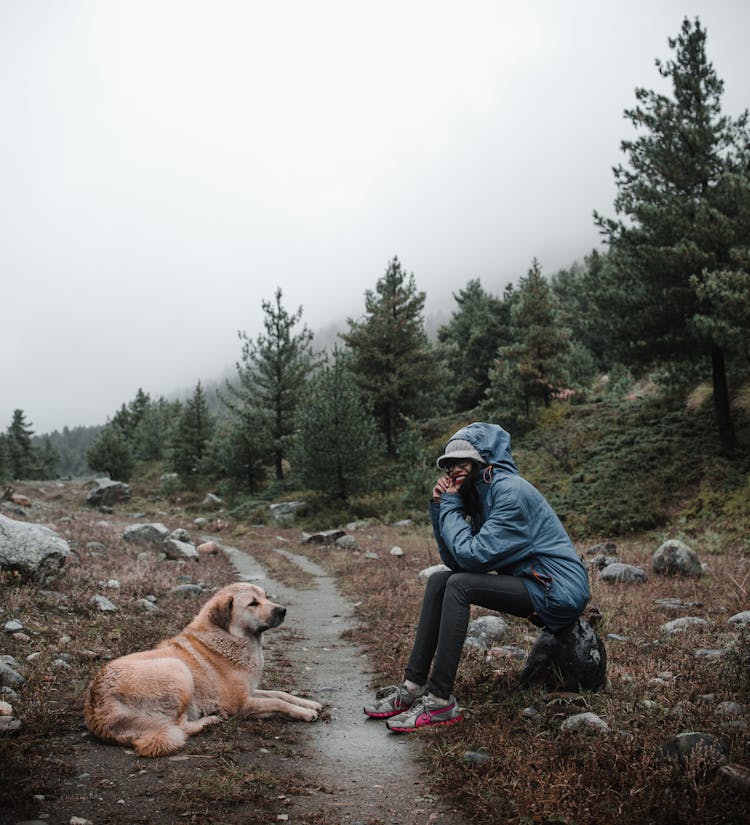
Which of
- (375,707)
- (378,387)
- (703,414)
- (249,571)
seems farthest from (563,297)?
(375,707)

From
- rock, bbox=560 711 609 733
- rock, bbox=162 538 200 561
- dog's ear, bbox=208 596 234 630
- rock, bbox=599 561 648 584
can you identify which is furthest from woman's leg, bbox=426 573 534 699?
rock, bbox=162 538 200 561

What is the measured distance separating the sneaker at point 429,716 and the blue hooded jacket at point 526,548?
3.25 feet

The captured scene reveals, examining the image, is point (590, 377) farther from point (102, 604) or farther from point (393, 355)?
point (102, 604)

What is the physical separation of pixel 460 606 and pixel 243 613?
205cm

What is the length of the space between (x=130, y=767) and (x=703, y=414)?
20951mm

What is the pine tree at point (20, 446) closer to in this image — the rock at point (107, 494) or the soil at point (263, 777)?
the rock at point (107, 494)

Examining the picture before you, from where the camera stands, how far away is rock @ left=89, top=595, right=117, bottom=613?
7.25 m

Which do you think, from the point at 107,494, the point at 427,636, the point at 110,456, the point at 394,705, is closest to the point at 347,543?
the point at 394,705

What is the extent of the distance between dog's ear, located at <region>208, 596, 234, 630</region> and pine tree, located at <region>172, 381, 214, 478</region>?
3688 cm

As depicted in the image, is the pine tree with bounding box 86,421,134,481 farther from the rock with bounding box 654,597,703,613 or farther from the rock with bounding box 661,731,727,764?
the rock with bounding box 661,731,727,764

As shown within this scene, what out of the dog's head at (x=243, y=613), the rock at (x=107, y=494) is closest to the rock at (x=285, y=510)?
the rock at (x=107, y=494)

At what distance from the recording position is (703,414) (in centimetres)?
1942

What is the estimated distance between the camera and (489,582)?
4.27m

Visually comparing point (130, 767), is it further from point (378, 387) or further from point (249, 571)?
point (378, 387)
